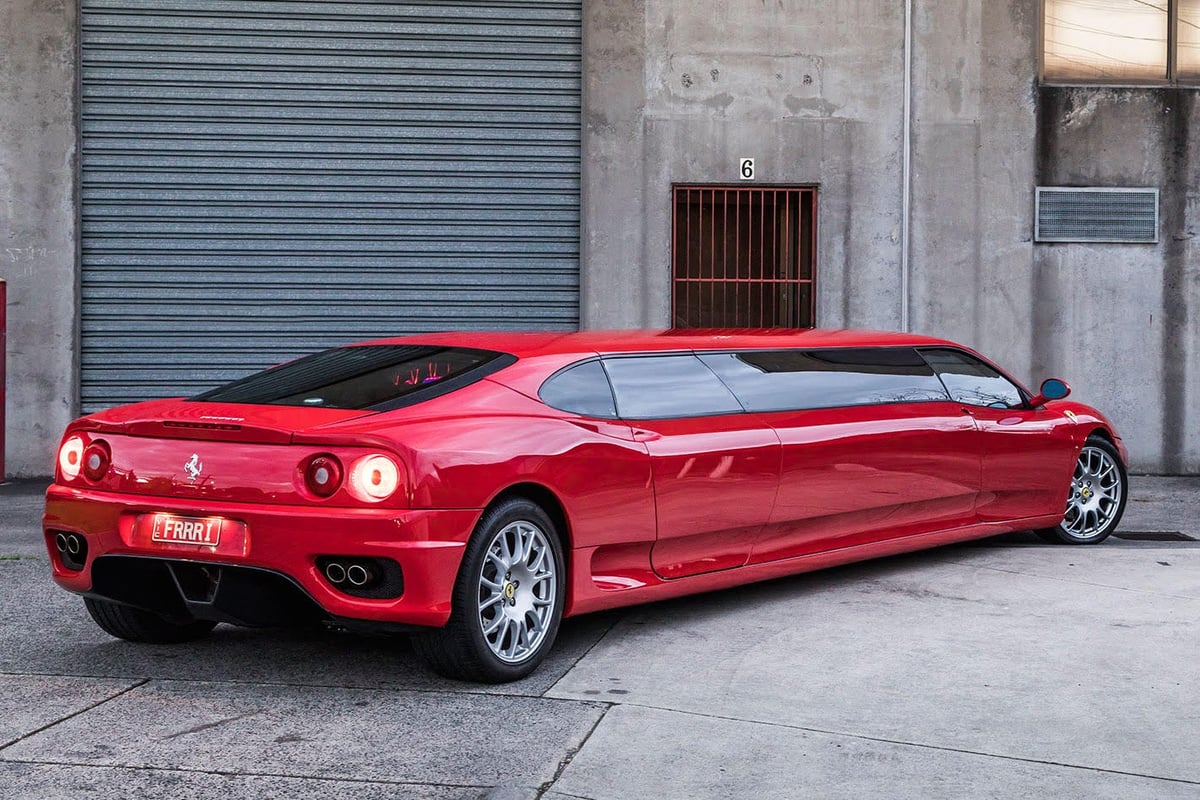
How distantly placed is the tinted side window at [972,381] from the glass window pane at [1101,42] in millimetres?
5974

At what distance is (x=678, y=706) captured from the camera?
15.1 ft

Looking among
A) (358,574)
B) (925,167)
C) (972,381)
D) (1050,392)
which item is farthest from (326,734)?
(925,167)

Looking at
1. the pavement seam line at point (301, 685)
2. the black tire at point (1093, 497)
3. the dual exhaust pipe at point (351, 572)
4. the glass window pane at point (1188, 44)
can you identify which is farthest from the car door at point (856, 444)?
the glass window pane at point (1188, 44)

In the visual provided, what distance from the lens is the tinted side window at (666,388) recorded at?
19.0 ft

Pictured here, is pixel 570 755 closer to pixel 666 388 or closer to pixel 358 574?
pixel 358 574

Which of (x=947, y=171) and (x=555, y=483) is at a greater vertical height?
(x=947, y=171)

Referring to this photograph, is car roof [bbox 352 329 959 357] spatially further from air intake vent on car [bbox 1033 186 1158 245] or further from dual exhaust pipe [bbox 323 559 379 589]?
air intake vent on car [bbox 1033 186 1158 245]

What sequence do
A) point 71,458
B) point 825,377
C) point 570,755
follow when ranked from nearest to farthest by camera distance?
point 570,755
point 71,458
point 825,377

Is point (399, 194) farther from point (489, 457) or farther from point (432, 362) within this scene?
point (489, 457)

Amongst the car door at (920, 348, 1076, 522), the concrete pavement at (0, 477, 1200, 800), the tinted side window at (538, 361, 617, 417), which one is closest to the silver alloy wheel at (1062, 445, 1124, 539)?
the car door at (920, 348, 1076, 522)

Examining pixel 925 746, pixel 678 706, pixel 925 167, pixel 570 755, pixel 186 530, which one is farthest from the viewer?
pixel 925 167

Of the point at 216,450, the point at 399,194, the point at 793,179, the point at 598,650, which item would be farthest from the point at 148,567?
the point at 793,179

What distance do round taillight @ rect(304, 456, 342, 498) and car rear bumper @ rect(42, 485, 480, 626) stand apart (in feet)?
0.22

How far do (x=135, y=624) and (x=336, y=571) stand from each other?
3.98 ft
